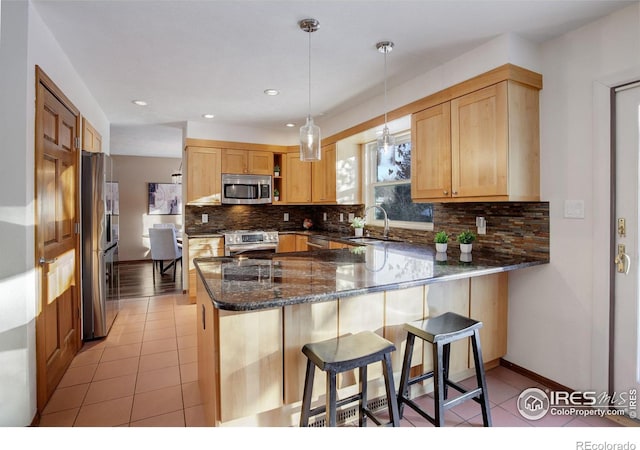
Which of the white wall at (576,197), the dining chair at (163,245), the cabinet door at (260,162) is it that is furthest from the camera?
the dining chair at (163,245)

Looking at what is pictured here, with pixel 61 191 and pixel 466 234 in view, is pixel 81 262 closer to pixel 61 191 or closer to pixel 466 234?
pixel 61 191

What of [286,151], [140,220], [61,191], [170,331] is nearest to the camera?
[61,191]

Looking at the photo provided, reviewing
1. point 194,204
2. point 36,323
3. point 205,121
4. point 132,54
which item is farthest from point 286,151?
point 36,323

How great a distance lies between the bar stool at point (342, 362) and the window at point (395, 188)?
2049 mm

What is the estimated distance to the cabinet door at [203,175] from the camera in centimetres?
453

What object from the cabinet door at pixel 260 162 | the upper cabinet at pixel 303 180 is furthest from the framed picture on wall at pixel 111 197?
the upper cabinet at pixel 303 180

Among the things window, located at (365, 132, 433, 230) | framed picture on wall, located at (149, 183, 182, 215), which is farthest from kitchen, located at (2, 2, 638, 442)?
framed picture on wall, located at (149, 183, 182, 215)

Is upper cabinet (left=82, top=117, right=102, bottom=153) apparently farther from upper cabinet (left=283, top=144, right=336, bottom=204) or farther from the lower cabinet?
upper cabinet (left=283, top=144, right=336, bottom=204)

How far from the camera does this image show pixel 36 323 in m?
2.02

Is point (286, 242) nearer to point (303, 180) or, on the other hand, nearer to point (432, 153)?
point (303, 180)

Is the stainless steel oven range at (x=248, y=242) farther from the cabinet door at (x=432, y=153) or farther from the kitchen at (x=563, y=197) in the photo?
the kitchen at (x=563, y=197)

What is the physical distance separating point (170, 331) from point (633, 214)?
3771 mm

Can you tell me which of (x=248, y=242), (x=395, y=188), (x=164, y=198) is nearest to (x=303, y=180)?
(x=248, y=242)

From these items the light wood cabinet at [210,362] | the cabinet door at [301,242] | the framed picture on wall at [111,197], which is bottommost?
the light wood cabinet at [210,362]
